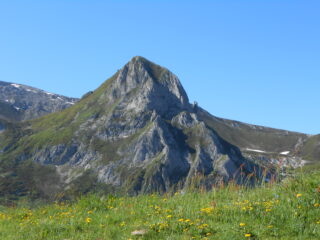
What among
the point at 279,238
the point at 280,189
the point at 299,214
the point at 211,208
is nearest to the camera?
the point at 279,238

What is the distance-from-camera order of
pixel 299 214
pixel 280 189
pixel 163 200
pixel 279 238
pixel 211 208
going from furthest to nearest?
pixel 163 200
pixel 280 189
pixel 211 208
pixel 299 214
pixel 279 238

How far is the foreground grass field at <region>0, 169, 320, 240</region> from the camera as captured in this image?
9156mm

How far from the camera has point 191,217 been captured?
10148 mm

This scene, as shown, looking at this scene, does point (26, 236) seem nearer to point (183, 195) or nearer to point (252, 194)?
point (183, 195)

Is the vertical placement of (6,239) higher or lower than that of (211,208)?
lower

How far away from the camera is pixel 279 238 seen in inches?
343

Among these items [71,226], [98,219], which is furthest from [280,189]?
[71,226]

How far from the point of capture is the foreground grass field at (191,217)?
916 cm

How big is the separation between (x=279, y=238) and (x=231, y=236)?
40.7 inches

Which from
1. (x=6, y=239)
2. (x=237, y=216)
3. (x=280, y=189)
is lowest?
(x=6, y=239)

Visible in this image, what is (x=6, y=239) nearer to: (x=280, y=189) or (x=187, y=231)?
(x=187, y=231)

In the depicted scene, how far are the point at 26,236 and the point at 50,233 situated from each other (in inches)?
Answer: 23.0

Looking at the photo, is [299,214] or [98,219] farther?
[98,219]

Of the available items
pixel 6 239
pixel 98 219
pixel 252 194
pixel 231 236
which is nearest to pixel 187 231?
pixel 231 236
